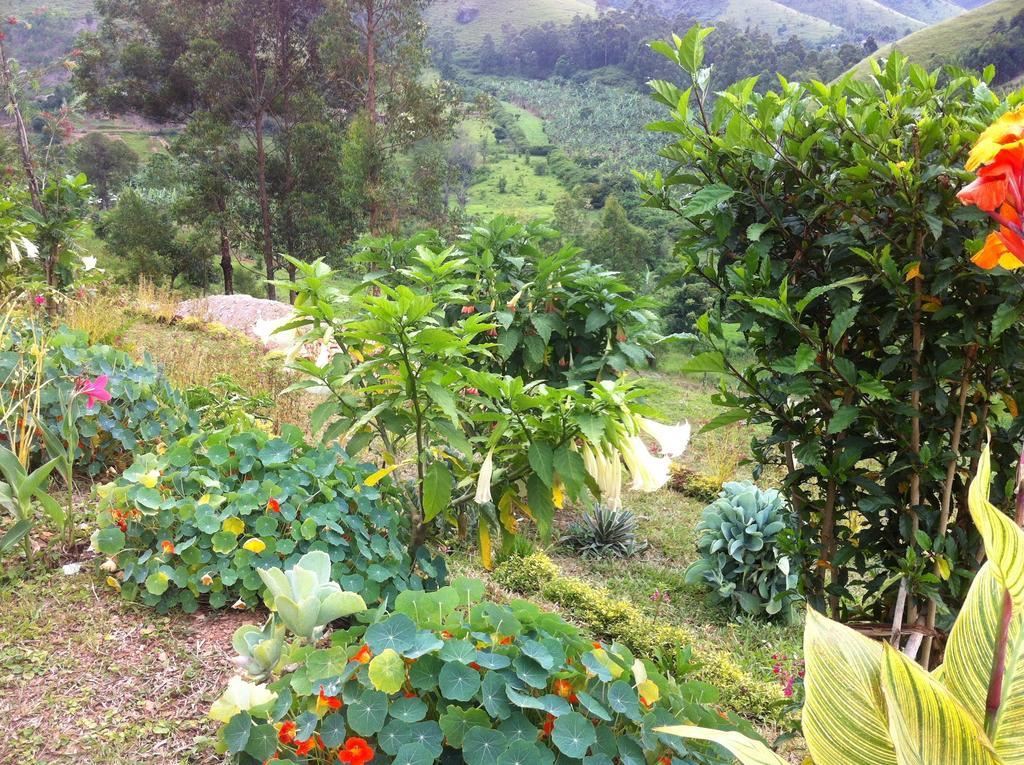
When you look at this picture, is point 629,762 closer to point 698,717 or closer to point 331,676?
point 698,717

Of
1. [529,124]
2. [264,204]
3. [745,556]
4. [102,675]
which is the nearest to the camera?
[102,675]

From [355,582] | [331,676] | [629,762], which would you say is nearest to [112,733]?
[355,582]

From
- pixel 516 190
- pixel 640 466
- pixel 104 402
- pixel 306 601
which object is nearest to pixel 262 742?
pixel 306 601

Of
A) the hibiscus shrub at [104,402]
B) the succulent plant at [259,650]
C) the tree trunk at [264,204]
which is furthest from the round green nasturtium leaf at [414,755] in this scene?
the tree trunk at [264,204]

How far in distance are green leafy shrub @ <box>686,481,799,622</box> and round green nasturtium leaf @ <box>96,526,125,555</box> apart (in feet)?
8.74

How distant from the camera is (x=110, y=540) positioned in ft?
6.68

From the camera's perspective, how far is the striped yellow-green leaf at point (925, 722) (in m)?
0.55

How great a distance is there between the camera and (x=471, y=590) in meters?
1.45

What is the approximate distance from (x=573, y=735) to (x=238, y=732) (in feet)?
2.07

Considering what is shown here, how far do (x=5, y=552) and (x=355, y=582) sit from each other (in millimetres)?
1350

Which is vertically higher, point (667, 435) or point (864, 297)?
point (864, 297)

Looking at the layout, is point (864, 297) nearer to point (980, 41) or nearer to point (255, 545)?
point (255, 545)

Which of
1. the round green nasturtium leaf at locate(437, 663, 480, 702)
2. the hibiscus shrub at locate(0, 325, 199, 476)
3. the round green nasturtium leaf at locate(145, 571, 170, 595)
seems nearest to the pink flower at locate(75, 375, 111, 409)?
the hibiscus shrub at locate(0, 325, 199, 476)

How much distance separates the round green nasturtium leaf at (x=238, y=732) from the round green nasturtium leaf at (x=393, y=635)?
0.92 feet
